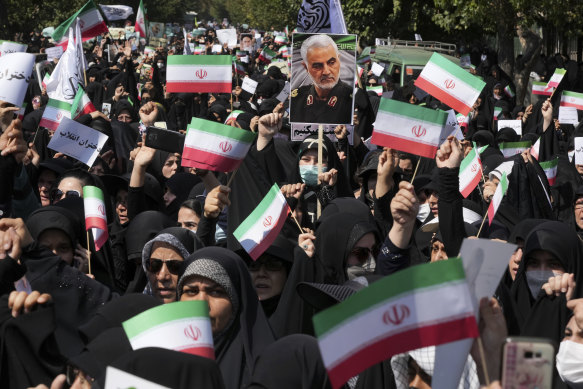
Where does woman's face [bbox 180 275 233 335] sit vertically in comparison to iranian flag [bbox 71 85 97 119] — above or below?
above

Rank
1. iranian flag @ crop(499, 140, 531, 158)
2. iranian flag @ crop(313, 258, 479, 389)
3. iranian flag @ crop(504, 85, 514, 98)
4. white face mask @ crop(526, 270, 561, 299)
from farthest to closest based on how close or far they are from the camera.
→ iranian flag @ crop(504, 85, 514, 98), iranian flag @ crop(499, 140, 531, 158), white face mask @ crop(526, 270, 561, 299), iranian flag @ crop(313, 258, 479, 389)

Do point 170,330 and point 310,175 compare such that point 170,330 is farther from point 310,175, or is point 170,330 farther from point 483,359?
point 310,175

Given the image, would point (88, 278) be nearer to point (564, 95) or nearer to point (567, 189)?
point (567, 189)

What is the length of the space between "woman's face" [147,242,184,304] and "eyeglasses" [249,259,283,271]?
561 millimetres

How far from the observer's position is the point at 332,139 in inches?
329

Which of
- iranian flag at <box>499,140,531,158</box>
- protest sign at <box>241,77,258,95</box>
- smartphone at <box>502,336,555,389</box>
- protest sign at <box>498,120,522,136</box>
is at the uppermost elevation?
smartphone at <box>502,336,555,389</box>

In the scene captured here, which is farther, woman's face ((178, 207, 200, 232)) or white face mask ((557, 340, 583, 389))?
woman's face ((178, 207, 200, 232))

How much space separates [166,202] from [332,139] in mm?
1653

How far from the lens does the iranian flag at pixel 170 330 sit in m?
3.40

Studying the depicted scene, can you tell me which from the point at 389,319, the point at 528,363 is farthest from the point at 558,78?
the point at 528,363

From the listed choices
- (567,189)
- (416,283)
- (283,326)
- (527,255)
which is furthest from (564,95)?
(416,283)

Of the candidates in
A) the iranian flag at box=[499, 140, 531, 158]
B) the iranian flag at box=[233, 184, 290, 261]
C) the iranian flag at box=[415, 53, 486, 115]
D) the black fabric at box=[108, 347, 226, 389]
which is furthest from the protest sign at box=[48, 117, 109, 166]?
the black fabric at box=[108, 347, 226, 389]

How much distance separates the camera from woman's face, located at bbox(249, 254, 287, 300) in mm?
4949

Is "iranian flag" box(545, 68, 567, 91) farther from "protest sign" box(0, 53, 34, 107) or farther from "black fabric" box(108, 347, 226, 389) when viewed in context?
"black fabric" box(108, 347, 226, 389)
